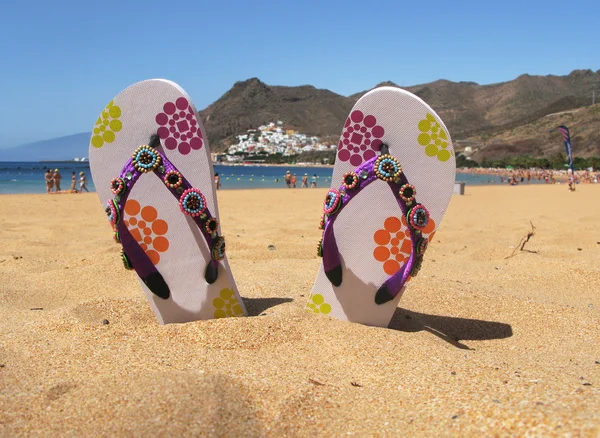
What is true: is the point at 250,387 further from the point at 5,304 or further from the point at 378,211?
the point at 5,304

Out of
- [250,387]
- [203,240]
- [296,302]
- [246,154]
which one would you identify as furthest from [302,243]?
[246,154]

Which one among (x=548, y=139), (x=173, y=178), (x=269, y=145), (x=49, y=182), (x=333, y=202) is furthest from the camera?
(x=269, y=145)

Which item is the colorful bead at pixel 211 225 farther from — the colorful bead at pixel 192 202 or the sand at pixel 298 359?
the sand at pixel 298 359

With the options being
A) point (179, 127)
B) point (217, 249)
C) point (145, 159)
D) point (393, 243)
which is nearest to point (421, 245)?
point (393, 243)

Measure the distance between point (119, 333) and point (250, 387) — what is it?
1503 mm

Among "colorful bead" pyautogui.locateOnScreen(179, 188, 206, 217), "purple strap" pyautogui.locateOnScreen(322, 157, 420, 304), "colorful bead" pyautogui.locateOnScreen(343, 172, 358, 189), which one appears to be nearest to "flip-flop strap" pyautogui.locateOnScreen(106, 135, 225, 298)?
"colorful bead" pyautogui.locateOnScreen(179, 188, 206, 217)

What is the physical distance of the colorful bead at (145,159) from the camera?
466cm

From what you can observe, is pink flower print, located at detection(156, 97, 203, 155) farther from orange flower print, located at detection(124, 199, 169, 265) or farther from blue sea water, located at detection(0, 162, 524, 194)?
blue sea water, located at detection(0, 162, 524, 194)

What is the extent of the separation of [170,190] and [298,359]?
1.91 m

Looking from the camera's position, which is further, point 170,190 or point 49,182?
point 49,182

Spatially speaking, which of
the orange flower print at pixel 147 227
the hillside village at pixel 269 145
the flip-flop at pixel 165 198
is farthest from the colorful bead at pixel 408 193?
the hillside village at pixel 269 145

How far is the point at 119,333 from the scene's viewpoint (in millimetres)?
4242

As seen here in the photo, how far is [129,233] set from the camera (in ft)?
15.6

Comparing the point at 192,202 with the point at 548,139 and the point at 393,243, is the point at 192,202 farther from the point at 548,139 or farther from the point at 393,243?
the point at 548,139
